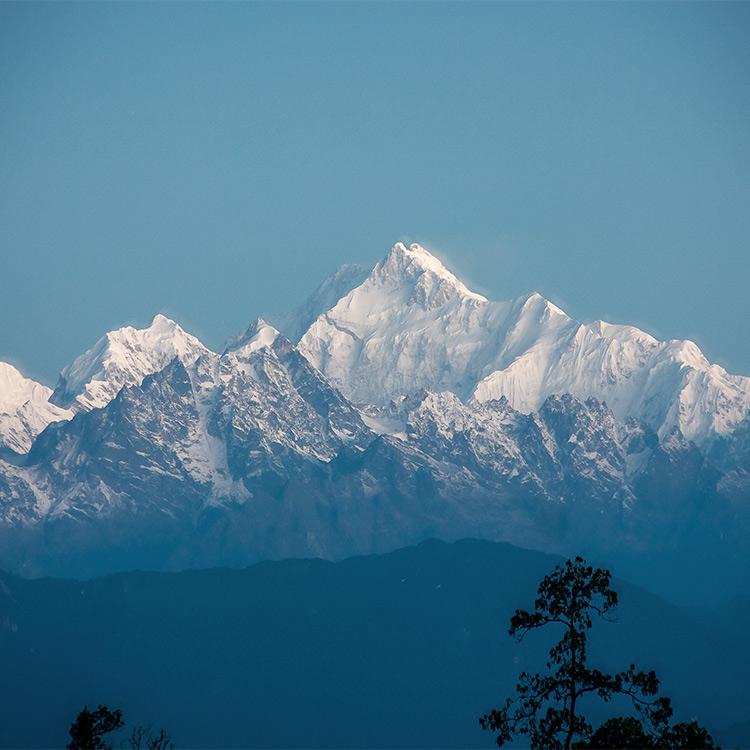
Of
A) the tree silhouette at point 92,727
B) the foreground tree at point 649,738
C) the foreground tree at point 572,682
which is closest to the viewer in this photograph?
the foreground tree at point 572,682

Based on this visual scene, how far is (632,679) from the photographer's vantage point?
3482 inches

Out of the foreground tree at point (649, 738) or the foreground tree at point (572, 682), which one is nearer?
the foreground tree at point (572, 682)

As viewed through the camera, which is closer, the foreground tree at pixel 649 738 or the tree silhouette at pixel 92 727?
the foreground tree at pixel 649 738

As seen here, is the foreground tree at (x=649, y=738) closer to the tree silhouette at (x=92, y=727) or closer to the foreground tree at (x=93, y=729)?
the foreground tree at (x=93, y=729)

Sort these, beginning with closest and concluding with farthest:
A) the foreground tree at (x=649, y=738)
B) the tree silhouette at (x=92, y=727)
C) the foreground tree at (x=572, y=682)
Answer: the foreground tree at (x=572, y=682), the foreground tree at (x=649, y=738), the tree silhouette at (x=92, y=727)

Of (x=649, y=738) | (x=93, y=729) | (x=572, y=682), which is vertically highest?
(x=572, y=682)

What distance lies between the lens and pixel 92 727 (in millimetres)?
94438

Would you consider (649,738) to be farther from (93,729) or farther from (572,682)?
(93,729)

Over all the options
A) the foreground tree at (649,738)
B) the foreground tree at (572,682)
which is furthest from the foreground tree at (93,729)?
the foreground tree at (649,738)

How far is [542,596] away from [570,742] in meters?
5.95

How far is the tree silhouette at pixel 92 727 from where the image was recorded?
93000mm

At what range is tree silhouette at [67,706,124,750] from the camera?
3661 inches

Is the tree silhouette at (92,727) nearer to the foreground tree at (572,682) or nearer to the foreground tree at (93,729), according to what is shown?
the foreground tree at (93,729)

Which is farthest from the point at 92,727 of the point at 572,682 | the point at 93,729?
the point at 572,682
